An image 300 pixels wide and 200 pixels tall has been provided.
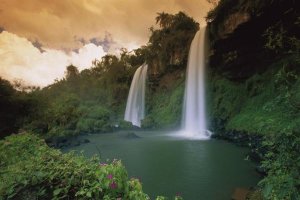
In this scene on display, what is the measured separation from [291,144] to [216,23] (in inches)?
802

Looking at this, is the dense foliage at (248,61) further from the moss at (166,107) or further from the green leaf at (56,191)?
the green leaf at (56,191)

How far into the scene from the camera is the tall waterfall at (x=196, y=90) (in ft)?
81.3

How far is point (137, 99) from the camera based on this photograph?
3584 centimetres

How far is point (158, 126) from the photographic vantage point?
29266 mm

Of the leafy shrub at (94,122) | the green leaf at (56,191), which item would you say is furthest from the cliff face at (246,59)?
the green leaf at (56,191)

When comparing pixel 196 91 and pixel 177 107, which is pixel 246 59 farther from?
pixel 177 107

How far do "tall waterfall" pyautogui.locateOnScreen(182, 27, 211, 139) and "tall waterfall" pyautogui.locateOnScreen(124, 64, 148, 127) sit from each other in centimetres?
920

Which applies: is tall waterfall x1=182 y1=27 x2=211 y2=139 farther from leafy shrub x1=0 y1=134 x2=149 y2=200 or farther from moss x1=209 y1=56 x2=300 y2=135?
leafy shrub x1=0 y1=134 x2=149 y2=200

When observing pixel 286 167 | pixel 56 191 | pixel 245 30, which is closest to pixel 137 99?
pixel 245 30

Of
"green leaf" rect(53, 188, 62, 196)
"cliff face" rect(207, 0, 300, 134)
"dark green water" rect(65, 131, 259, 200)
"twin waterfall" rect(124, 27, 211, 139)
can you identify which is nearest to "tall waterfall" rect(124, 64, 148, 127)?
"twin waterfall" rect(124, 27, 211, 139)

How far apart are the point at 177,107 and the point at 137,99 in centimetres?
881

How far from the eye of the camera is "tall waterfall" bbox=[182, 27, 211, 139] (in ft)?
81.3

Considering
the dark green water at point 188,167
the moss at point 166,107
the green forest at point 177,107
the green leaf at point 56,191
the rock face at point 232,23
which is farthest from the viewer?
the moss at point 166,107

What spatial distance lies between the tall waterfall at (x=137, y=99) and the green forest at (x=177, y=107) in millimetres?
1071
